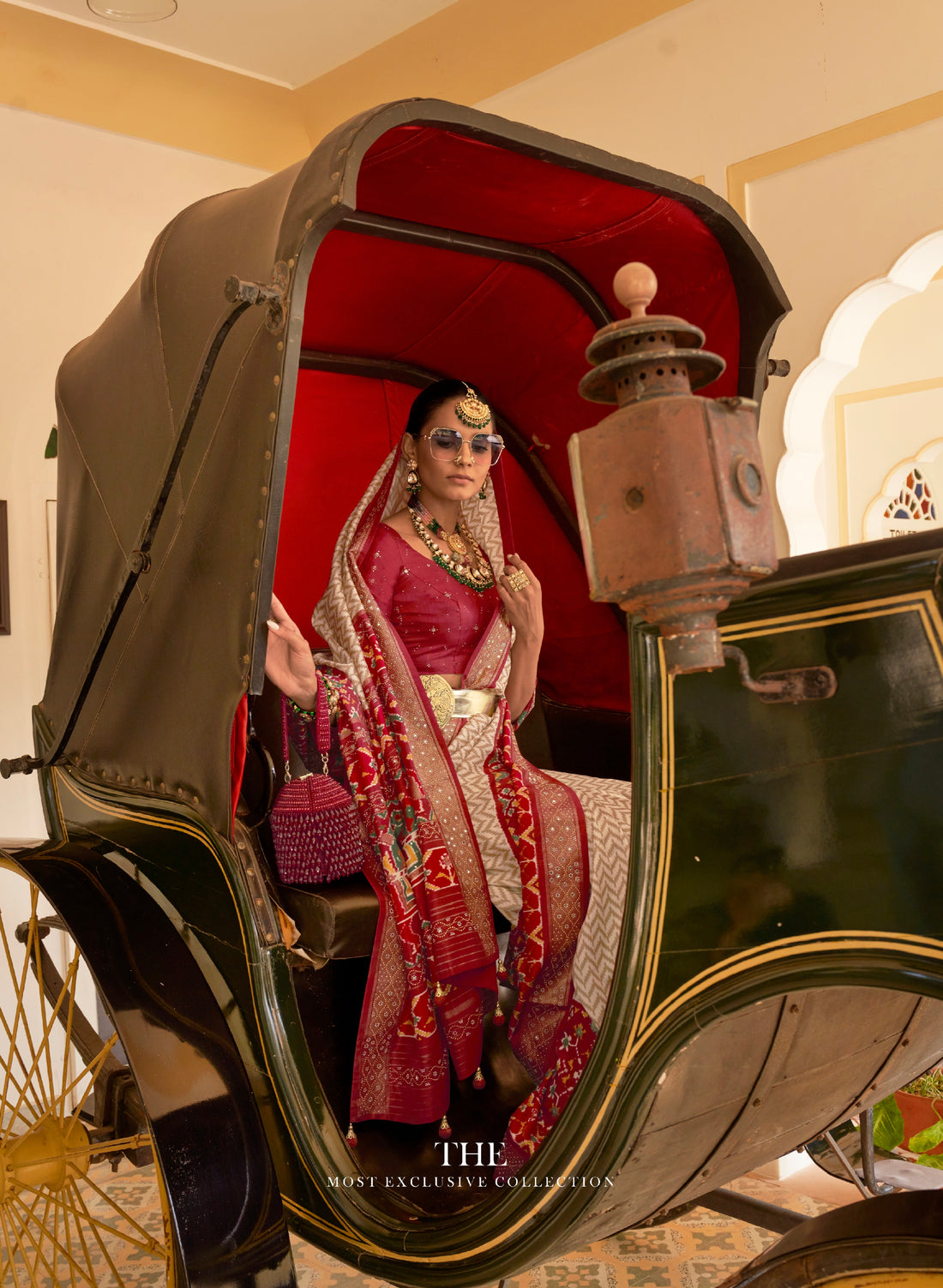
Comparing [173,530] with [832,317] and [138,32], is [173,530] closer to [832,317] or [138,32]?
[832,317]

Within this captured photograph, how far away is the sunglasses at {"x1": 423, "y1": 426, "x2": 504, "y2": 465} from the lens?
2332 mm

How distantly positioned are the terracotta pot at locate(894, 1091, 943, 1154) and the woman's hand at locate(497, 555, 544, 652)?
189cm

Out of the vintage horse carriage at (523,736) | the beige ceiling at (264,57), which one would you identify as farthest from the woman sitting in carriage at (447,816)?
the beige ceiling at (264,57)

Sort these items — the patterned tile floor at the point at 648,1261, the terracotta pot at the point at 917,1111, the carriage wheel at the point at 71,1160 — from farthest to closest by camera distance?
the terracotta pot at the point at 917,1111, the patterned tile floor at the point at 648,1261, the carriage wheel at the point at 71,1160

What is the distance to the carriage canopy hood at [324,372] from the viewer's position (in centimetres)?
165

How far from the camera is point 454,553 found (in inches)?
96.4

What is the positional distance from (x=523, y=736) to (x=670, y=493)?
6.15ft

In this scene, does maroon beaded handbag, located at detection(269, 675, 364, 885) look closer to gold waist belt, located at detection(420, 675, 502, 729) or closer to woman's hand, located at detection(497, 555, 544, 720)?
gold waist belt, located at detection(420, 675, 502, 729)

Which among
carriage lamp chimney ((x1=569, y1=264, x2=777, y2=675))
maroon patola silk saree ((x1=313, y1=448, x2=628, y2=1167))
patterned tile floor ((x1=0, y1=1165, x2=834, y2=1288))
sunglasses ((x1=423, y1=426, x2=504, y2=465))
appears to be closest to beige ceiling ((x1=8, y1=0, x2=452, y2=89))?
sunglasses ((x1=423, y1=426, x2=504, y2=465))

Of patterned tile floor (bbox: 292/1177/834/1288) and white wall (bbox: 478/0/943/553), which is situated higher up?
white wall (bbox: 478/0/943/553)

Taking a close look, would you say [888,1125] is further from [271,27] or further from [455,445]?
[271,27]

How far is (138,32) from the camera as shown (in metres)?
4.08

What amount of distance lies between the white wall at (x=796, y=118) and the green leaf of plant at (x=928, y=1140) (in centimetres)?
169

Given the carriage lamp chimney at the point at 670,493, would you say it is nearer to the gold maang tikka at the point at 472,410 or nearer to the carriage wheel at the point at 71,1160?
the gold maang tikka at the point at 472,410
